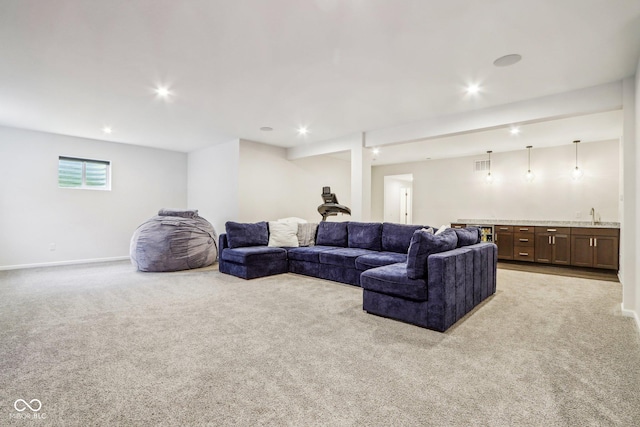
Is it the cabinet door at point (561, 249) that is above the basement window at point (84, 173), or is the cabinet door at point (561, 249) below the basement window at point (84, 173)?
below

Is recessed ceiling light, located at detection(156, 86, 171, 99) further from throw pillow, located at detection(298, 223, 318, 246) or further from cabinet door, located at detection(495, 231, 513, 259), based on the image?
cabinet door, located at detection(495, 231, 513, 259)

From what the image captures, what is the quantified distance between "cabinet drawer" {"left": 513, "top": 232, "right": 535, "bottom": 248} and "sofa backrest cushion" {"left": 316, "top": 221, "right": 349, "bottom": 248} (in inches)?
143

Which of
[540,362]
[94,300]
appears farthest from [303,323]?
[94,300]

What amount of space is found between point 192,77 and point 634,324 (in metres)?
4.97

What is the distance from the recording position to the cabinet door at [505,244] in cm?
623

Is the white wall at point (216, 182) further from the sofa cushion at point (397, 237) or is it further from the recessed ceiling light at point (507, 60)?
the recessed ceiling light at point (507, 60)

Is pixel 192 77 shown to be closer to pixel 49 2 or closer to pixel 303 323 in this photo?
pixel 49 2

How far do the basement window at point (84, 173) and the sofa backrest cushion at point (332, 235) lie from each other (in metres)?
4.68

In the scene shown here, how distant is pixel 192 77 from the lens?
130 inches

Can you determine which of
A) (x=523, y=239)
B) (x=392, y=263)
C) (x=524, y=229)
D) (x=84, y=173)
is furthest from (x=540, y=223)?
(x=84, y=173)

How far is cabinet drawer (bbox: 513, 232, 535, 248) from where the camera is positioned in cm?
Answer: 600

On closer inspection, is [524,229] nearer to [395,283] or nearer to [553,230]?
[553,230]

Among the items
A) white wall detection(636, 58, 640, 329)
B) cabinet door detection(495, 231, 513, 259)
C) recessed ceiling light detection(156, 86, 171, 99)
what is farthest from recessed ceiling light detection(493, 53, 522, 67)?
cabinet door detection(495, 231, 513, 259)

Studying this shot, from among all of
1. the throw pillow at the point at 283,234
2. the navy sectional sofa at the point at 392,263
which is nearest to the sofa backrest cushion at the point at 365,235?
the navy sectional sofa at the point at 392,263
